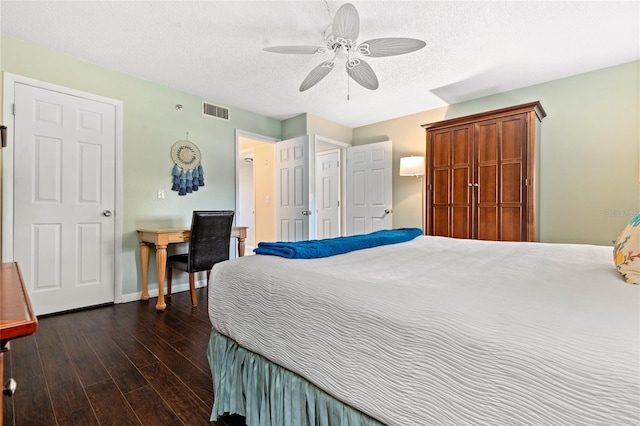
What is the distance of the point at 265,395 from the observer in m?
1.13

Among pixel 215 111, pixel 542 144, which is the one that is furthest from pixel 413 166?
pixel 215 111

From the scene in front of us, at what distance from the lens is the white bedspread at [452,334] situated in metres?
0.54

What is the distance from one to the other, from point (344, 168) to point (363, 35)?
9.15ft

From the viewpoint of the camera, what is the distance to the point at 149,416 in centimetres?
138

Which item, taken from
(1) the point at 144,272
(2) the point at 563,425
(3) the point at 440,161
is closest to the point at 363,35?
(3) the point at 440,161

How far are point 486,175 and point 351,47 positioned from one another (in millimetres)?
2033

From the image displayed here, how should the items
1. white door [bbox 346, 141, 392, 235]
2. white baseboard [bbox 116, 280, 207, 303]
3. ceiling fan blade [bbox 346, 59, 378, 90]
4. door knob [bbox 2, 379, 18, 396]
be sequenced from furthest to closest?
white door [bbox 346, 141, 392, 235] < white baseboard [bbox 116, 280, 207, 303] < ceiling fan blade [bbox 346, 59, 378, 90] < door knob [bbox 2, 379, 18, 396]

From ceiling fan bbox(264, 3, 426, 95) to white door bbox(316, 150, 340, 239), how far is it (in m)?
2.81

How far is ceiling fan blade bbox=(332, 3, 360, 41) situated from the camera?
1.82m

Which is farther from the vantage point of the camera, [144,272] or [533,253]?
[144,272]

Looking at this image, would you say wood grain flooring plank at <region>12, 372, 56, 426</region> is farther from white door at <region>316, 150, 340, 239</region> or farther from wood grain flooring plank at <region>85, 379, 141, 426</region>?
white door at <region>316, 150, 340, 239</region>

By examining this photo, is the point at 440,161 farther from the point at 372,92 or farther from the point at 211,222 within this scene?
the point at 211,222

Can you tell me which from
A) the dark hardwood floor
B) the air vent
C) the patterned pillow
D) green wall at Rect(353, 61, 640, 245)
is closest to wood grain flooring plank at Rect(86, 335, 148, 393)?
the dark hardwood floor

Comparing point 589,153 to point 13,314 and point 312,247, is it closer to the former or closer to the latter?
point 312,247
